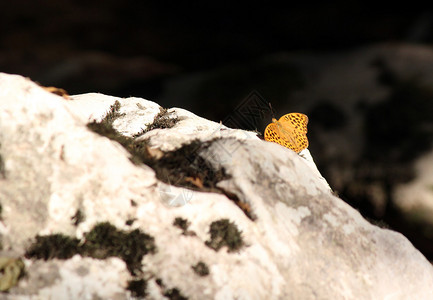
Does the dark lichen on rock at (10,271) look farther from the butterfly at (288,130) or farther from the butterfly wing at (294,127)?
the butterfly wing at (294,127)

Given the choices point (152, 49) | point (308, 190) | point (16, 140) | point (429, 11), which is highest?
point (152, 49)

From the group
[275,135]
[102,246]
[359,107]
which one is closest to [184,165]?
[102,246]

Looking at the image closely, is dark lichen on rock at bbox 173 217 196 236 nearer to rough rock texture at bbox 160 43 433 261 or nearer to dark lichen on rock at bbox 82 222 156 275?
dark lichen on rock at bbox 82 222 156 275

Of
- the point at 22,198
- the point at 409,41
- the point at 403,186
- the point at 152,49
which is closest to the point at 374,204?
the point at 403,186

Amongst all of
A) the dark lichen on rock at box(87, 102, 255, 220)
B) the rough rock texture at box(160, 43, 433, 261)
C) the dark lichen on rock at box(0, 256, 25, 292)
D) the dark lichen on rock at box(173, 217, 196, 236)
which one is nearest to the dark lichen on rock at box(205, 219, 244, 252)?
the dark lichen on rock at box(173, 217, 196, 236)

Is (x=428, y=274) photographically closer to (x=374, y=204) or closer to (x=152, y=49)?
(x=374, y=204)

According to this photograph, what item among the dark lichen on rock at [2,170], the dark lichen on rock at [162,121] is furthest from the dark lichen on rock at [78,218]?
the dark lichen on rock at [162,121]
